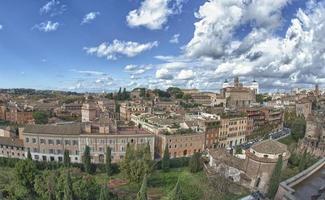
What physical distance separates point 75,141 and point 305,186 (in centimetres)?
3729

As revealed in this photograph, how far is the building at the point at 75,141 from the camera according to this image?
48625 mm

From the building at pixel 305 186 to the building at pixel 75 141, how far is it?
2925 centimetres

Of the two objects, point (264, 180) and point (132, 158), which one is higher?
point (132, 158)

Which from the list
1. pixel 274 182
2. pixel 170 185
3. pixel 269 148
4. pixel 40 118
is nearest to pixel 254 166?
pixel 269 148

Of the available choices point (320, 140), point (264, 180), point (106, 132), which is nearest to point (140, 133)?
point (106, 132)

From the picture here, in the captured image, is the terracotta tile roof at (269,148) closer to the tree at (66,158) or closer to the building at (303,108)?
the tree at (66,158)

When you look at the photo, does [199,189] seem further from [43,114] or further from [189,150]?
[43,114]

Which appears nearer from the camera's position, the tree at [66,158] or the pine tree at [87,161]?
the pine tree at [87,161]

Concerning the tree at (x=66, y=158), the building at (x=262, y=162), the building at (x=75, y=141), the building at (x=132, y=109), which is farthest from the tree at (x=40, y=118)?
the building at (x=262, y=162)

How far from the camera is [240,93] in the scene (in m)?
114

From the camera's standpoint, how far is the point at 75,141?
48.8 meters

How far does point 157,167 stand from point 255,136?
32.8 metres

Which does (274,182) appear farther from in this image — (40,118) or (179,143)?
(40,118)

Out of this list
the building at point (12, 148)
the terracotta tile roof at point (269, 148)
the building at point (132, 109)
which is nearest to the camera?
the terracotta tile roof at point (269, 148)
